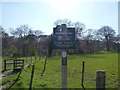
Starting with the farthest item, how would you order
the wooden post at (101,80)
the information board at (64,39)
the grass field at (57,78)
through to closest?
the grass field at (57,78), the wooden post at (101,80), the information board at (64,39)

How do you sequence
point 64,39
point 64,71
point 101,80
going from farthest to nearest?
point 101,80, point 64,39, point 64,71

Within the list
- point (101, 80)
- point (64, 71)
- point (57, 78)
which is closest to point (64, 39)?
point (64, 71)

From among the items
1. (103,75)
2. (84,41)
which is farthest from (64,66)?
A: (84,41)

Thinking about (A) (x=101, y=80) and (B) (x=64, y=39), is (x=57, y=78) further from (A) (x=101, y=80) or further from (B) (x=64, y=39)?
(B) (x=64, y=39)

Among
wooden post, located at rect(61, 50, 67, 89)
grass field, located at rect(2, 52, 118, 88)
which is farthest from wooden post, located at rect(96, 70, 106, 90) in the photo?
grass field, located at rect(2, 52, 118, 88)

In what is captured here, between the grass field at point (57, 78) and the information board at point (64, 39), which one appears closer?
the information board at point (64, 39)

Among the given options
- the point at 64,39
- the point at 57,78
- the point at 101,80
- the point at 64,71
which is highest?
the point at 64,39

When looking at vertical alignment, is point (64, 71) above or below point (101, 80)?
above

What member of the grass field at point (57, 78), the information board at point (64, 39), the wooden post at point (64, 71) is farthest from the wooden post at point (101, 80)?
the grass field at point (57, 78)

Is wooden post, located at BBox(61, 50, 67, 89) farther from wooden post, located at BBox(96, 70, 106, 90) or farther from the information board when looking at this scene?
wooden post, located at BBox(96, 70, 106, 90)

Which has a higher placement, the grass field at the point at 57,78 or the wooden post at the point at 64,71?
the wooden post at the point at 64,71

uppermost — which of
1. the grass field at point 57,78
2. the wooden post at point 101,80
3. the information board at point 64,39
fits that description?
the information board at point 64,39

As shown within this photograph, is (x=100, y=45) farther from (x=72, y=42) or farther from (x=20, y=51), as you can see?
(x=72, y=42)

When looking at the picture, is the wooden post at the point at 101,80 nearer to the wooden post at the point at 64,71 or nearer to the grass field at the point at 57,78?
the wooden post at the point at 64,71
